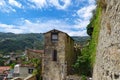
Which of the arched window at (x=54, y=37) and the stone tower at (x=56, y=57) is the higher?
the arched window at (x=54, y=37)

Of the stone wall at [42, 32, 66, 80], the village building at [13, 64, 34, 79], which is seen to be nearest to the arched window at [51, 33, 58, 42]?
the stone wall at [42, 32, 66, 80]

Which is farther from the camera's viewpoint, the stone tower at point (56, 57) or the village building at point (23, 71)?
the village building at point (23, 71)

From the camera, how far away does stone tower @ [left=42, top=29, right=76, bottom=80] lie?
108ft

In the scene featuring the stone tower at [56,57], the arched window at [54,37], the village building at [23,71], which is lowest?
the village building at [23,71]

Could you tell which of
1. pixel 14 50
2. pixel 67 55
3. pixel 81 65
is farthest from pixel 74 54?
pixel 14 50

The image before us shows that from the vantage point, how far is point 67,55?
34188 millimetres

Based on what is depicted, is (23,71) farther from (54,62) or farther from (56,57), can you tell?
(56,57)

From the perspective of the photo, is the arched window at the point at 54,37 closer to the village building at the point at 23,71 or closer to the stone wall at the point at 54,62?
the stone wall at the point at 54,62

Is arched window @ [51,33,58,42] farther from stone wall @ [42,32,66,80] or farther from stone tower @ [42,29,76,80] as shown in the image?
stone wall @ [42,32,66,80]

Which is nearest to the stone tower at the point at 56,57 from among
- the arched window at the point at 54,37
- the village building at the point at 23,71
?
the arched window at the point at 54,37

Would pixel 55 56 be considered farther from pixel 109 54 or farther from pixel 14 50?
pixel 14 50

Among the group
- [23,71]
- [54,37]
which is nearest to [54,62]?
[54,37]

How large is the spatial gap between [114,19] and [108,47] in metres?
1.08

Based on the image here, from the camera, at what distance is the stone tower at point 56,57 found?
108 feet
